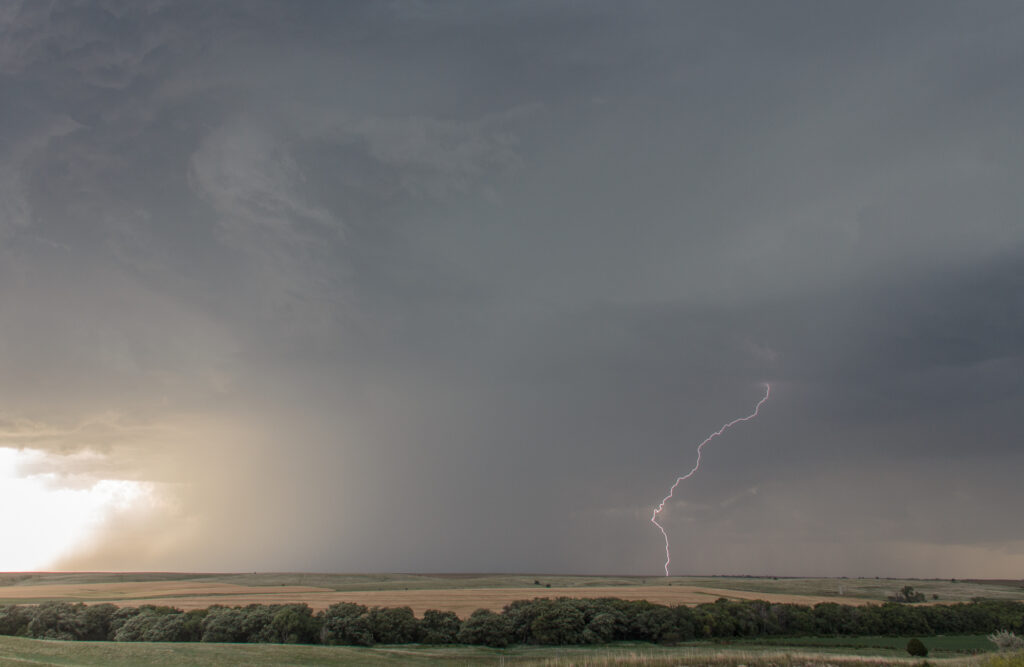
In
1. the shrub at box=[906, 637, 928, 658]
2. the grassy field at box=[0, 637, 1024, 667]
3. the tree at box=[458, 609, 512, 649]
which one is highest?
the grassy field at box=[0, 637, 1024, 667]

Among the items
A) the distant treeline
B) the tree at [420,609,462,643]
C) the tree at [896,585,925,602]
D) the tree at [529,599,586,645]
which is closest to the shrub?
the distant treeline

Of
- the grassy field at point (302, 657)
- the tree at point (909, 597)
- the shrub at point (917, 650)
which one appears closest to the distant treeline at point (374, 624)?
the grassy field at point (302, 657)

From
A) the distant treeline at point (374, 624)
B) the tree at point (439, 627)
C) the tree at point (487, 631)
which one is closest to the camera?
the distant treeline at point (374, 624)

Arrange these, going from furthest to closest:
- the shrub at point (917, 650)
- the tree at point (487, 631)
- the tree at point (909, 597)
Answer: the tree at point (909, 597)
the tree at point (487, 631)
the shrub at point (917, 650)

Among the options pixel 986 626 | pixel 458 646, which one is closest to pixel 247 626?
pixel 458 646

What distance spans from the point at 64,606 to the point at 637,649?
3286 inches

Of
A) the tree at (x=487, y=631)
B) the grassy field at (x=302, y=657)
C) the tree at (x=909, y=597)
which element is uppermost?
the grassy field at (x=302, y=657)

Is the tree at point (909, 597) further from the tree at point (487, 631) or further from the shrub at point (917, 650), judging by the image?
the tree at point (487, 631)

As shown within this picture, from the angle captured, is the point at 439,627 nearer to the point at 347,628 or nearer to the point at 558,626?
the point at 347,628

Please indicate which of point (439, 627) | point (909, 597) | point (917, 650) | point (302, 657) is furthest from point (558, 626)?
point (909, 597)

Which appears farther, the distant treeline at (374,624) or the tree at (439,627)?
the tree at (439,627)

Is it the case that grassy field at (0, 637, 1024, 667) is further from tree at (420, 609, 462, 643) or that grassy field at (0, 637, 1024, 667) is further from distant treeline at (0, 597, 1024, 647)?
distant treeline at (0, 597, 1024, 647)

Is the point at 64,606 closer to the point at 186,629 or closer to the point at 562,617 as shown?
the point at 186,629

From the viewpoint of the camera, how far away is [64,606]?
89062 millimetres
